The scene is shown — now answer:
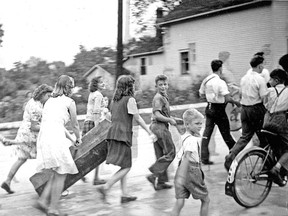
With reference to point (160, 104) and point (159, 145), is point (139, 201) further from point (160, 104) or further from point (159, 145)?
point (160, 104)

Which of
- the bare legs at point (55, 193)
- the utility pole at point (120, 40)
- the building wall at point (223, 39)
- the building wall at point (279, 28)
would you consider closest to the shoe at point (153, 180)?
the bare legs at point (55, 193)

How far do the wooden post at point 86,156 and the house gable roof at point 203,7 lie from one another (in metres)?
10.3

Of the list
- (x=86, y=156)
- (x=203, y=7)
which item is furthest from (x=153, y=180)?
(x=203, y=7)

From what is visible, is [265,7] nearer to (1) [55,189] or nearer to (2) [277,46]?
(2) [277,46]

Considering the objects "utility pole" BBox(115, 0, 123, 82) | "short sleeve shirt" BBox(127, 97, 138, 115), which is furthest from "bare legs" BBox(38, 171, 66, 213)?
"utility pole" BBox(115, 0, 123, 82)

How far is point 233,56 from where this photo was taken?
23.6 m

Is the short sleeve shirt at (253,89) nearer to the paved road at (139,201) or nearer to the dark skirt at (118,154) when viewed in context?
the paved road at (139,201)

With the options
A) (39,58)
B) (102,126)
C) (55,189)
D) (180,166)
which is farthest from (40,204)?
(39,58)

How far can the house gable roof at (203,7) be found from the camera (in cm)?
1730

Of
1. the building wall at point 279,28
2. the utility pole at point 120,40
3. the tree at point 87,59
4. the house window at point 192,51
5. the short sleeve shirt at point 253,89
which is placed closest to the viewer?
the short sleeve shirt at point 253,89

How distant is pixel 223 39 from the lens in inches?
974

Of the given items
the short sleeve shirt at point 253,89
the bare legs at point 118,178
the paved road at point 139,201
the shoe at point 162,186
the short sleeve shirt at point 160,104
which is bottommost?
the paved road at point 139,201

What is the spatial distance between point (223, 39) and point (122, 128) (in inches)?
755

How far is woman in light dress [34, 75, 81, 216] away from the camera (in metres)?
5.77
